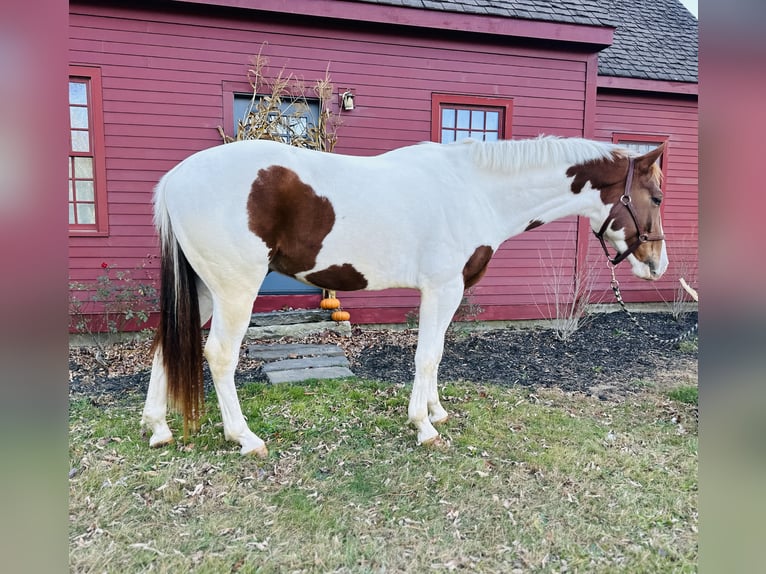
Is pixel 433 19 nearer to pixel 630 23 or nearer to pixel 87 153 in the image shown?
pixel 87 153

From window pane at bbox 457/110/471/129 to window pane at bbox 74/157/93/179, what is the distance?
4.72 meters

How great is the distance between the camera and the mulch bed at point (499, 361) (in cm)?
Result: 395

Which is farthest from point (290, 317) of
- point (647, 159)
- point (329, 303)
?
point (647, 159)

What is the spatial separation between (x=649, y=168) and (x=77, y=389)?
4.81 meters

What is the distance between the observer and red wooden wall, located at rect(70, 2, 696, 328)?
497cm

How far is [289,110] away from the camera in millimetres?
5379

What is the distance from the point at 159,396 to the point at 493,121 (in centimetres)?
555

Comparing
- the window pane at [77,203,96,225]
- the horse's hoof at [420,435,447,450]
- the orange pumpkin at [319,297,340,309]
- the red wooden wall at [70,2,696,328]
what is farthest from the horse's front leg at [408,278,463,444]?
the window pane at [77,203,96,225]

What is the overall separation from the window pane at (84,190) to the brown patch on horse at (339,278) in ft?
13.1

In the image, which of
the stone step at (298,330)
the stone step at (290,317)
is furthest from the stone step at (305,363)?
the stone step at (290,317)

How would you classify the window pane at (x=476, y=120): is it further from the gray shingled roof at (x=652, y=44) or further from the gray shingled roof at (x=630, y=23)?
the gray shingled roof at (x=652, y=44)

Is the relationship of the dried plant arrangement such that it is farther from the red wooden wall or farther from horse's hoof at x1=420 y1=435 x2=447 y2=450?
horse's hoof at x1=420 y1=435 x2=447 y2=450

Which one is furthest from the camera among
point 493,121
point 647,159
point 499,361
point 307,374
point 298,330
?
point 493,121

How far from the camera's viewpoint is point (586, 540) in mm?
1898
